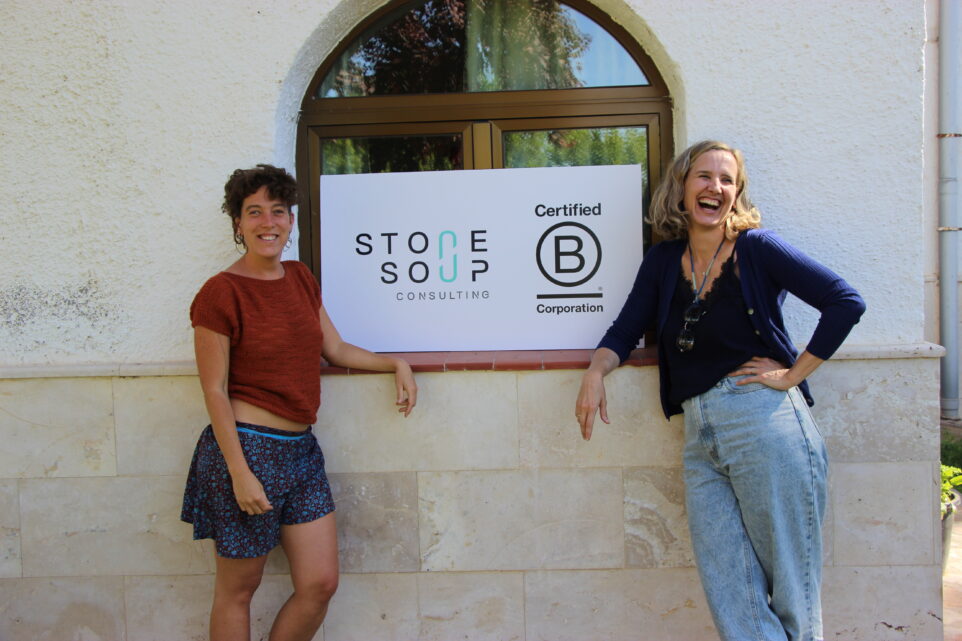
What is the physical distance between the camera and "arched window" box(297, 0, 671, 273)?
10.6ft

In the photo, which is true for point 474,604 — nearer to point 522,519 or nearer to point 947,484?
point 522,519

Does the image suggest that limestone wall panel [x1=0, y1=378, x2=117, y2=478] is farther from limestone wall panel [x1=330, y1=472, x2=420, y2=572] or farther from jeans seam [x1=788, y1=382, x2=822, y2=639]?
jeans seam [x1=788, y1=382, x2=822, y2=639]

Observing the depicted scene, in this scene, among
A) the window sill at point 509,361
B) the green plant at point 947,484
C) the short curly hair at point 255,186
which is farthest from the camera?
the green plant at point 947,484

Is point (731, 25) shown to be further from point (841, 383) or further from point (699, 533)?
point (699, 533)

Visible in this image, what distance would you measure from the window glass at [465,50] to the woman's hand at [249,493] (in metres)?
1.78

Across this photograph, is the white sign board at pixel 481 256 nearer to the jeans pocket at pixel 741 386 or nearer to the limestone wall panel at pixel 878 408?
the jeans pocket at pixel 741 386

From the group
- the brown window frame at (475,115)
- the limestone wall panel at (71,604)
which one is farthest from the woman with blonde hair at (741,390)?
the limestone wall panel at (71,604)

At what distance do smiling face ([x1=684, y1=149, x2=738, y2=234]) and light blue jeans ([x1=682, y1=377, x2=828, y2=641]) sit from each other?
57 cm

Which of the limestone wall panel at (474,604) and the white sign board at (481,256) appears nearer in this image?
the limestone wall panel at (474,604)

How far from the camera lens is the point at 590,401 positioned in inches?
102

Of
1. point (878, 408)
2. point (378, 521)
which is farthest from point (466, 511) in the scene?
point (878, 408)

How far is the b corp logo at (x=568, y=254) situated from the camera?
3.16m

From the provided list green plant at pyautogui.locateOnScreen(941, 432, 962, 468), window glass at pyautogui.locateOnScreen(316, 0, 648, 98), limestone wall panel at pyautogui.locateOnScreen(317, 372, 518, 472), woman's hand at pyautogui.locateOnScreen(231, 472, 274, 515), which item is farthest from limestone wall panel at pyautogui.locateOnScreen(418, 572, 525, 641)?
green plant at pyautogui.locateOnScreen(941, 432, 962, 468)

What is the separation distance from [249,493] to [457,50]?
2119mm
